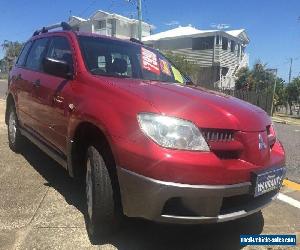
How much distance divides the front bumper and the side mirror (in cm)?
144

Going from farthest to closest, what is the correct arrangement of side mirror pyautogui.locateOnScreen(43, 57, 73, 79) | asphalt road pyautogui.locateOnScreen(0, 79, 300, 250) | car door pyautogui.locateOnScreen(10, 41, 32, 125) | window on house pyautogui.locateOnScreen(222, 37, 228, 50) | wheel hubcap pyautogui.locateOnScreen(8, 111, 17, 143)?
window on house pyautogui.locateOnScreen(222, 37, 228, 50), wheel hubcap pyautogui.locateOnScreen(8, 111, 17, 143), car door pyautogui.locateOnScreen(10, 41, 32, 125), side mirror pyautogui.locateOnScreen(43, 57, 73, 79), asphalt road pyautogui.locateOnScreen(0, 79, 300, 250)

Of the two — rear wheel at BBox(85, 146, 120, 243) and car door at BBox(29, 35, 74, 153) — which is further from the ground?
car door at BBox(29, 35, 74, 153)

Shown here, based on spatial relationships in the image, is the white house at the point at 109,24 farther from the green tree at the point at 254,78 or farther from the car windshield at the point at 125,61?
the car windshield at the point at 125,61

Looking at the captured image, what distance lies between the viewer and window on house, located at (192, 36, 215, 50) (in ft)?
138

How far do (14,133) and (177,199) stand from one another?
4.16m

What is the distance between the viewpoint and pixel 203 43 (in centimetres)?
4262

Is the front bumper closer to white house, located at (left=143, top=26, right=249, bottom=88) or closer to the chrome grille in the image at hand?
the chrome grille

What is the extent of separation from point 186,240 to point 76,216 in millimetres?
1124

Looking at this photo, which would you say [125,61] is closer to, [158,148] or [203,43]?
[158,148]

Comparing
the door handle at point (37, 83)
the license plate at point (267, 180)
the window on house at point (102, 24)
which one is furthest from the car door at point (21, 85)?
the window on house at point (102, 24)

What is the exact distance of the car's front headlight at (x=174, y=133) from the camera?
308 cm

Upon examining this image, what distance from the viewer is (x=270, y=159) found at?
3518 millimetres

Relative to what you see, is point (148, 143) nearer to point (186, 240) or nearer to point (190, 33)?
point (186, 240)

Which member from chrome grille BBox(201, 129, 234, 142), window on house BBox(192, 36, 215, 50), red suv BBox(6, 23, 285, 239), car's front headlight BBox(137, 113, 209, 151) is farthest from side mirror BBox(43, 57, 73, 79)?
window on house BBox(192, 36, 215, 50)
